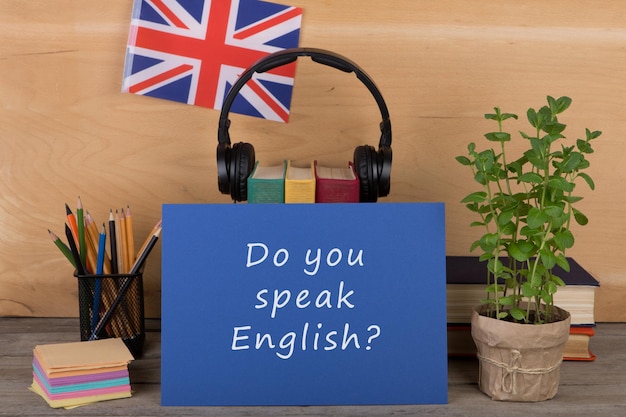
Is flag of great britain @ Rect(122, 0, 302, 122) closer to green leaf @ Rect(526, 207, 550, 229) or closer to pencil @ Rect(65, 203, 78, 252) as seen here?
pencil @ Rect(65, 203, 78, 252)

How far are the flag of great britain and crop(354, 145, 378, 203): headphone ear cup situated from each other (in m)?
0.27

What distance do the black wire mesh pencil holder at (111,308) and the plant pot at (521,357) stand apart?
0.47 metres

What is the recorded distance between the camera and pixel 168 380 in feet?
2.88

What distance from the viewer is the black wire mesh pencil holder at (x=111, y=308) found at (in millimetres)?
1036

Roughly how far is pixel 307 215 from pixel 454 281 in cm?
26

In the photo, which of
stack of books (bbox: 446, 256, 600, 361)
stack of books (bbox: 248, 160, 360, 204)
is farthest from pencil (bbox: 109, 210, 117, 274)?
stack of books (bbox: 446, 256, 600, 361)

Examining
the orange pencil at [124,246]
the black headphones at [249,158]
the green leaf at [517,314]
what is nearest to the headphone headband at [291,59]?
the black headphones at [249,158]

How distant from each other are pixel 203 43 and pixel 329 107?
0.22 metres

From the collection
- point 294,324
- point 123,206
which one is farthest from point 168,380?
point 123,206

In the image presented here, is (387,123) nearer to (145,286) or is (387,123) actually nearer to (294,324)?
(294,324)

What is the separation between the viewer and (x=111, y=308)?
3.37ft

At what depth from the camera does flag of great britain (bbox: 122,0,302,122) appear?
3.83 feet

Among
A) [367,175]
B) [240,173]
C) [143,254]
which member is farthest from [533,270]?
[143,254]

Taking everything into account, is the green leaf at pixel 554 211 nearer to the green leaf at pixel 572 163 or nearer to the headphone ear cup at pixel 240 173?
the green leaf at pixel 572 163
